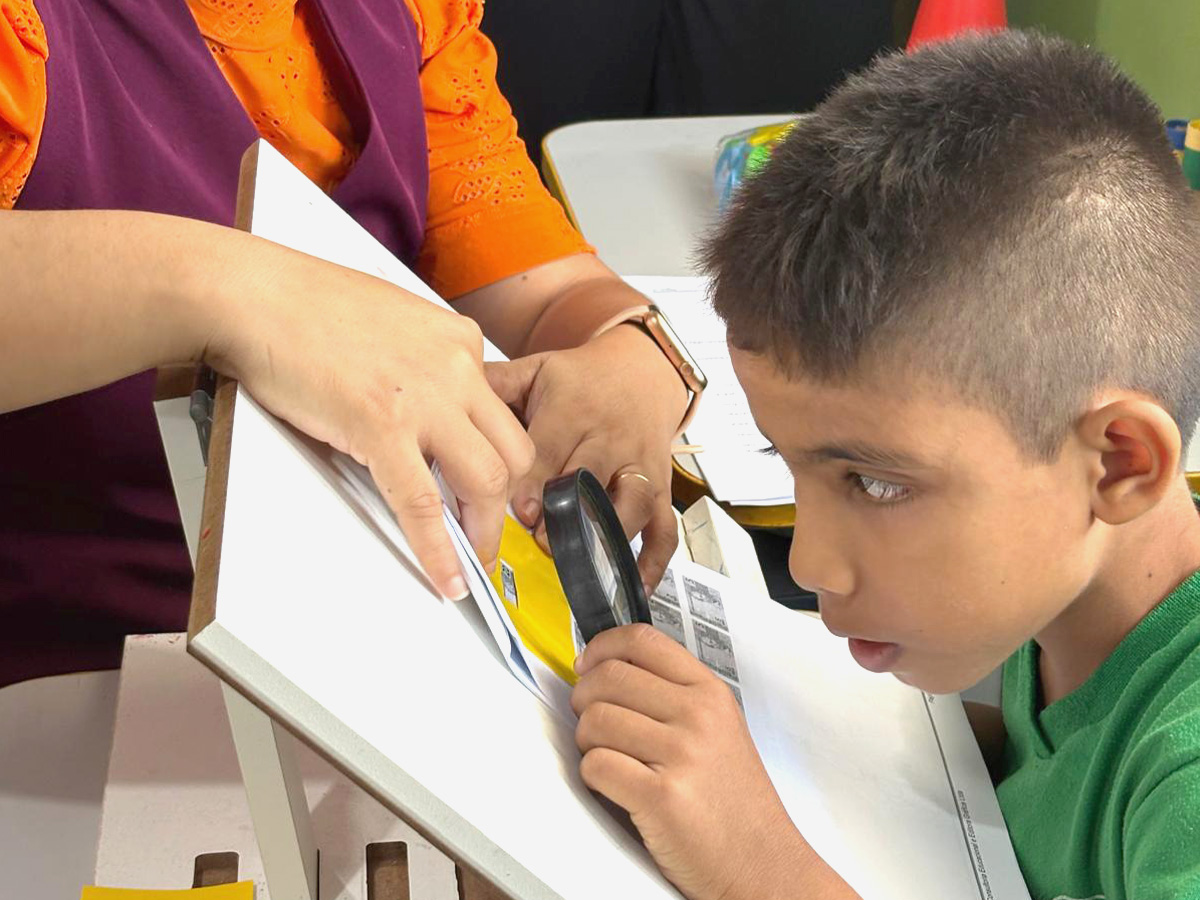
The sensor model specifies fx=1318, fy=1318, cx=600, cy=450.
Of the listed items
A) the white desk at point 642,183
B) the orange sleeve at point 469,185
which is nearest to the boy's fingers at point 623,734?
the orange sleeve at point 469,185

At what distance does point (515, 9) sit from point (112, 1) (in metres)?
1.63

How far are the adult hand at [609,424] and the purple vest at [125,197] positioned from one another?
0.25m

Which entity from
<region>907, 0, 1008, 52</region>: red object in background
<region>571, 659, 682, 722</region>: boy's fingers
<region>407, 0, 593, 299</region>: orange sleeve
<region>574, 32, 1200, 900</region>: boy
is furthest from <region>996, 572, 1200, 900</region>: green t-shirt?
<region>907, 0, 1008, 52</region>: red object in background

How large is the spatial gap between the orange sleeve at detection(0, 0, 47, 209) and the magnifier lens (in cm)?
42

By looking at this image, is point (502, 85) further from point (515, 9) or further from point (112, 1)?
point (112, 1)

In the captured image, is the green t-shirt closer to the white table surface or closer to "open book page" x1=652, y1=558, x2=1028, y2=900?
"open book page" x1=652, y1=558, x2=1028, y2=900

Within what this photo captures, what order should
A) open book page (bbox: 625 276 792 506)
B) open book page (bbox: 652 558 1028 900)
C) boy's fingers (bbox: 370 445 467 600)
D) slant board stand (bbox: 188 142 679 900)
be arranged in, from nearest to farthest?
slant board stand (bbox: 188 142 679 900) < boy's fingers (bbox: 370 445 467 600) < open book page (bbox: 652 558 1028 900) < open book page (bbox: 625 276 792 506)

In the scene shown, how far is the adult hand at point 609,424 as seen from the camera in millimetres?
796

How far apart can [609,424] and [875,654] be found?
0.23 metres

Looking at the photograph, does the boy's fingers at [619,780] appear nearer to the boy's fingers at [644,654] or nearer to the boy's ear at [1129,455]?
→ the boy's fingers at [644,654]

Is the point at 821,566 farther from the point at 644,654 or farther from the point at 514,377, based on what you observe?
the point at 514,377

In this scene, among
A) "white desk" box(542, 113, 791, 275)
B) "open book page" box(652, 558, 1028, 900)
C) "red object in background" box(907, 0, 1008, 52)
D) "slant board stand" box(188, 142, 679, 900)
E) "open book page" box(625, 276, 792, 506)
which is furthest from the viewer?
"red object in background" box(907, 0, 1008, 52)

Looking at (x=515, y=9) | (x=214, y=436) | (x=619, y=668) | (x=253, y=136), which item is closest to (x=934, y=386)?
(x=619, y=668)

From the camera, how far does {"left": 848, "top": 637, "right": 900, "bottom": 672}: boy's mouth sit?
702mm
